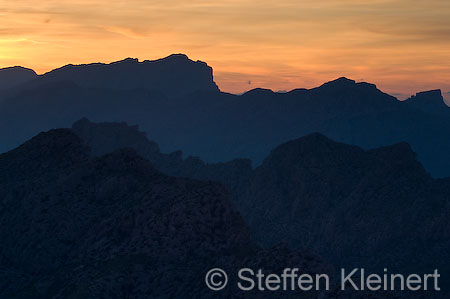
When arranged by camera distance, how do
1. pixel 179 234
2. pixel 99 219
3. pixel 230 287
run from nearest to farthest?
pixel 230 287 → pixel 179 234 → pixel 99 219

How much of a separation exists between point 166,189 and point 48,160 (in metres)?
21.1

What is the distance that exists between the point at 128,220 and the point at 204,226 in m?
9.14

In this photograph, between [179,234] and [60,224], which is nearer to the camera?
[179,234]

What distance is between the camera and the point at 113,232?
311 feet

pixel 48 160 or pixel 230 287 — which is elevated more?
Answer: pixel 48 160

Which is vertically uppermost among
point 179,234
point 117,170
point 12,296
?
point 117,170

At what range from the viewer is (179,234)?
3647 inches

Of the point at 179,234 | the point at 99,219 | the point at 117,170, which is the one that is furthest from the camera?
the point at 117,170

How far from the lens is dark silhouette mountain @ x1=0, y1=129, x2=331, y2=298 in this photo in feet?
282

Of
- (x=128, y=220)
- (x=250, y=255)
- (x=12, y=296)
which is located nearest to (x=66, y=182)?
(x=128, y=220)

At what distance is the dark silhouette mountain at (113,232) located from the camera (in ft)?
282

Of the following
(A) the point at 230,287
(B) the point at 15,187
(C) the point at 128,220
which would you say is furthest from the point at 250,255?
(B) the point at 15,187

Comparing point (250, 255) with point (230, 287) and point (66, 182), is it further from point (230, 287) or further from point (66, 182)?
point (66, 182)

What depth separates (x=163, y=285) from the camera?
86.4 metres
